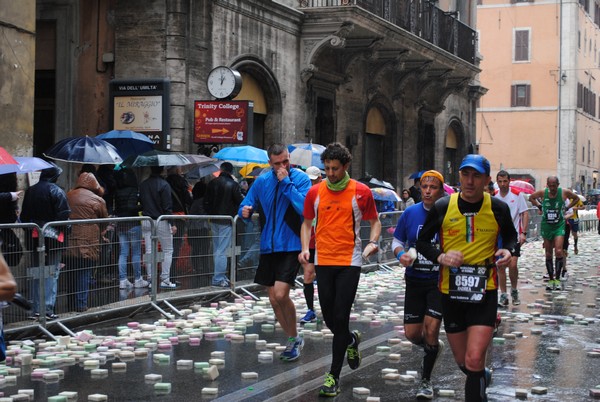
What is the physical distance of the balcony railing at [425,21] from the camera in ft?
79.5

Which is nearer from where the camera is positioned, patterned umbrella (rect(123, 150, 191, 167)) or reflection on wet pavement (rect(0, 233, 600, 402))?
reflection on wet pavement (rect(0, 233, 600, 402))

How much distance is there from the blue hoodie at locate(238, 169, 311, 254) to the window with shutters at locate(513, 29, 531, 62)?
5467cm

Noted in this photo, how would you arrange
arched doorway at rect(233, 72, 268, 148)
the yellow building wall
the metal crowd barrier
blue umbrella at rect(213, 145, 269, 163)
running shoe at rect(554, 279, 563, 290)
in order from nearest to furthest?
the metal crowd barrier
running shoe at rect(554, 279, 563, 290)
blue umbrella at rect(213, 145, 269, 163)
arched doorway at rect(233, 72, 268, 148)
the yellow building wall

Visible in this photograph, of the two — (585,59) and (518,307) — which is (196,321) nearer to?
(518,307)

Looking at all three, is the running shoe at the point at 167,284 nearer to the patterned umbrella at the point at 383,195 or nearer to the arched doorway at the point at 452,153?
the patterned umbrella at the point at 383,195

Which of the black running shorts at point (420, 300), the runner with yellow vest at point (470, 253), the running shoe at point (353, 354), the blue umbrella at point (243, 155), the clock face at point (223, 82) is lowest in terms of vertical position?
the running shoe at point (353, 354)

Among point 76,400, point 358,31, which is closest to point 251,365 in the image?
point 76,400

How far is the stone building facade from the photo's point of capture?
18938 mm

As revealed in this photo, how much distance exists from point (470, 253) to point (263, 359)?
10.4 feet

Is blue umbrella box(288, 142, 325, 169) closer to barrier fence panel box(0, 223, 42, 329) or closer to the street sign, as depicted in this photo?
the street sign

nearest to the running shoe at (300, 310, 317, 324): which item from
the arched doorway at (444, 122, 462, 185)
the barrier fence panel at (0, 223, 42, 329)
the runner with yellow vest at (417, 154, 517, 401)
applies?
the barrier fence panel at (0, 223, 42, 329)

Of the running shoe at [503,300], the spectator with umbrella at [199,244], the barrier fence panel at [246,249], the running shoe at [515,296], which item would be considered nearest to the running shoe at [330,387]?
the spectator with umbrella at [199,244]

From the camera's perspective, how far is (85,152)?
13.7 m

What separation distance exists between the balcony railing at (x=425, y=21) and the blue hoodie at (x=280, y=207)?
1375cm
